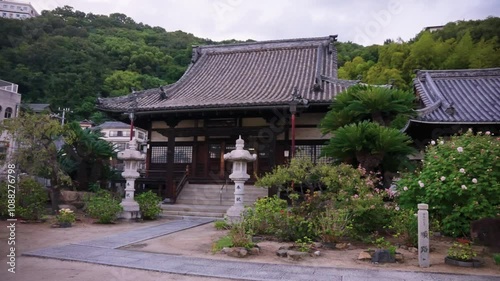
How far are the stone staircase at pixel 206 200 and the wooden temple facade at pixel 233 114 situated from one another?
1.88ft

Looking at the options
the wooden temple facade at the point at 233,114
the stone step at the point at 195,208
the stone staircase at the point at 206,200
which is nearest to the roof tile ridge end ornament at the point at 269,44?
the wooden temple facade at the point at 233,114

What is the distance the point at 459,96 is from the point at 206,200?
1238 cm

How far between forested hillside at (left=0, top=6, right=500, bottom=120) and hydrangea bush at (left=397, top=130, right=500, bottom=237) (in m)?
21.3

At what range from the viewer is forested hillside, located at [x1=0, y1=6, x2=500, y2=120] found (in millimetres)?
32250

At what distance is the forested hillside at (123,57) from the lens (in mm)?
32250

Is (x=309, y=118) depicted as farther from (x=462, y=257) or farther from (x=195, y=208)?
(x=462, y=257)

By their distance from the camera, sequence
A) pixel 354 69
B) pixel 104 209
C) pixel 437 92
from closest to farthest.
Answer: pixel 104 209, pixel 437 92, pixel 354 69

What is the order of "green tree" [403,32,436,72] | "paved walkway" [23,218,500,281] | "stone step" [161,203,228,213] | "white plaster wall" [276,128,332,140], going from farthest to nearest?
1. "green tree" [403,32,436,72]
2. "white plaster wall" [276,128,332,140]
3. "stone step" [161,203,228,213]
4. "paved walkway" [23,218,500,281]

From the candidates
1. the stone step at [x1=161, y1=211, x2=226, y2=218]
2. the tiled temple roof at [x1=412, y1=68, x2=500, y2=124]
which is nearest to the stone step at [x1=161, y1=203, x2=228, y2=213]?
the stone step at [x1=161, y1=211, x2=226, y2=218]

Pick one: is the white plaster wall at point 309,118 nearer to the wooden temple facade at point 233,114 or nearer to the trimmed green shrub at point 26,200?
the wooden temple facade at point 233,114

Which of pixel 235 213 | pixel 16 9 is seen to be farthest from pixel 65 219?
pixel 16 9

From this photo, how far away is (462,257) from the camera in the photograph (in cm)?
640

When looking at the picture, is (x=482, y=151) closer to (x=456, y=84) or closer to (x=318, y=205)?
(x=318, y=205)

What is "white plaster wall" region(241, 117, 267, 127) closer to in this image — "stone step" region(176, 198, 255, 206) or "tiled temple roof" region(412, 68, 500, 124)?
"stone step" region(176, 198, 255, 206)
